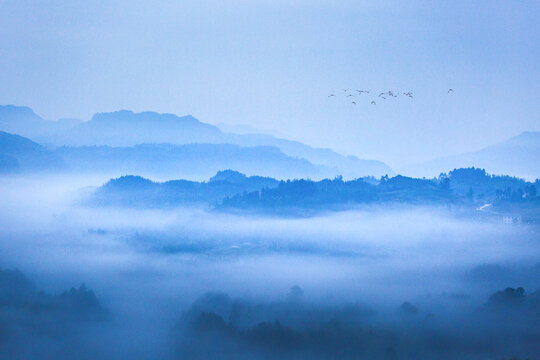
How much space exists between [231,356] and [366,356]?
4148 cm

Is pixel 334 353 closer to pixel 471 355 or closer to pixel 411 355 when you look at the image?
pixel 411 355

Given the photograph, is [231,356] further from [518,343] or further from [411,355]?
[518,343]

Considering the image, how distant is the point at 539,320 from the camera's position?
19662 cm

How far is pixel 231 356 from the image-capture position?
19600 cm

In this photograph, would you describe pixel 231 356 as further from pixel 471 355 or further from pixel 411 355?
pixel 471 355

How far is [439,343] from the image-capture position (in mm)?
198750

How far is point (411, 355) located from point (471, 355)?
58.0 feet

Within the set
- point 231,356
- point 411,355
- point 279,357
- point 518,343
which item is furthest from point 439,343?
point 231,356

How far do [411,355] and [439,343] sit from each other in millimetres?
10486

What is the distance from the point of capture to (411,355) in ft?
641

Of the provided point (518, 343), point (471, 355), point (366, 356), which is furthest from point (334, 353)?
point (518, 343)

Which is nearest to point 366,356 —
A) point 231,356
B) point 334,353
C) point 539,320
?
point 334,353

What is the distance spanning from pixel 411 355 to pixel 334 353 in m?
23.7

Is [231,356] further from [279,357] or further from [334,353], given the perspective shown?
[334,353]
